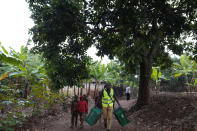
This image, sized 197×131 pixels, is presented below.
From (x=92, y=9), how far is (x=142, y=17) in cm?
272

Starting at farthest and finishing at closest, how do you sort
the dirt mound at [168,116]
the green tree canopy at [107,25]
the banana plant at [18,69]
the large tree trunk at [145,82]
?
the large tree trunk at [145,82], the green tree canopy at [107,25], the dirt mound at [168,116], the banana plant at [18,69]

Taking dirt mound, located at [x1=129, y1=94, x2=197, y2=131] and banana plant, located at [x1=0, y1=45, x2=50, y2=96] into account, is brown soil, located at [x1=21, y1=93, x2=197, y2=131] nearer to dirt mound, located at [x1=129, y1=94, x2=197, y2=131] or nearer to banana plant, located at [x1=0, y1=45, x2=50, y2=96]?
dirt mound, located at [x1=129, y1=94, x2=197, y2=131]

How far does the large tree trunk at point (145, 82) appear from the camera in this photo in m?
9.30

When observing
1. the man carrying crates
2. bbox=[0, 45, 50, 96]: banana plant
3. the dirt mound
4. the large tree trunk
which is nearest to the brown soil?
the dirt mound

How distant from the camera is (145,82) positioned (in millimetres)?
9352

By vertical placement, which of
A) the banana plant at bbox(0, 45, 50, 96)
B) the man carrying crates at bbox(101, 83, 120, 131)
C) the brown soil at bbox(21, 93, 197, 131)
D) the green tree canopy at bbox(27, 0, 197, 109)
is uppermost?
the green tree canopy at bbox(27, 0, 197, 109)

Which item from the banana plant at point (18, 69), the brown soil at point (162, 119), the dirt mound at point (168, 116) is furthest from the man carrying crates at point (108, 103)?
the banana plant at point (18, 69)

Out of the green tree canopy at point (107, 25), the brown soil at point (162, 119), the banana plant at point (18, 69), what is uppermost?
the green tree canopy at point (107, 25)

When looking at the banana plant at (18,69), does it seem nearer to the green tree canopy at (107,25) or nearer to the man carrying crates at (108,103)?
the green tree canopy at (107,25)

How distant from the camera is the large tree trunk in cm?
930

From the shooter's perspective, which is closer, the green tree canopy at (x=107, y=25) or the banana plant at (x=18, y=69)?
the banana plant at (x=18, y=69)

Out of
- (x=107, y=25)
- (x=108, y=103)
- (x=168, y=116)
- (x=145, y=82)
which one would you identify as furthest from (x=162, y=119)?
A: (x=107, y=25)

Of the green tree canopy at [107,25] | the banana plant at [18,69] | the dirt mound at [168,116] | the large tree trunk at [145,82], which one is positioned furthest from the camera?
the large tree trunk at [145,82]

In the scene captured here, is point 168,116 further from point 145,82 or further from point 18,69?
point 18,69
